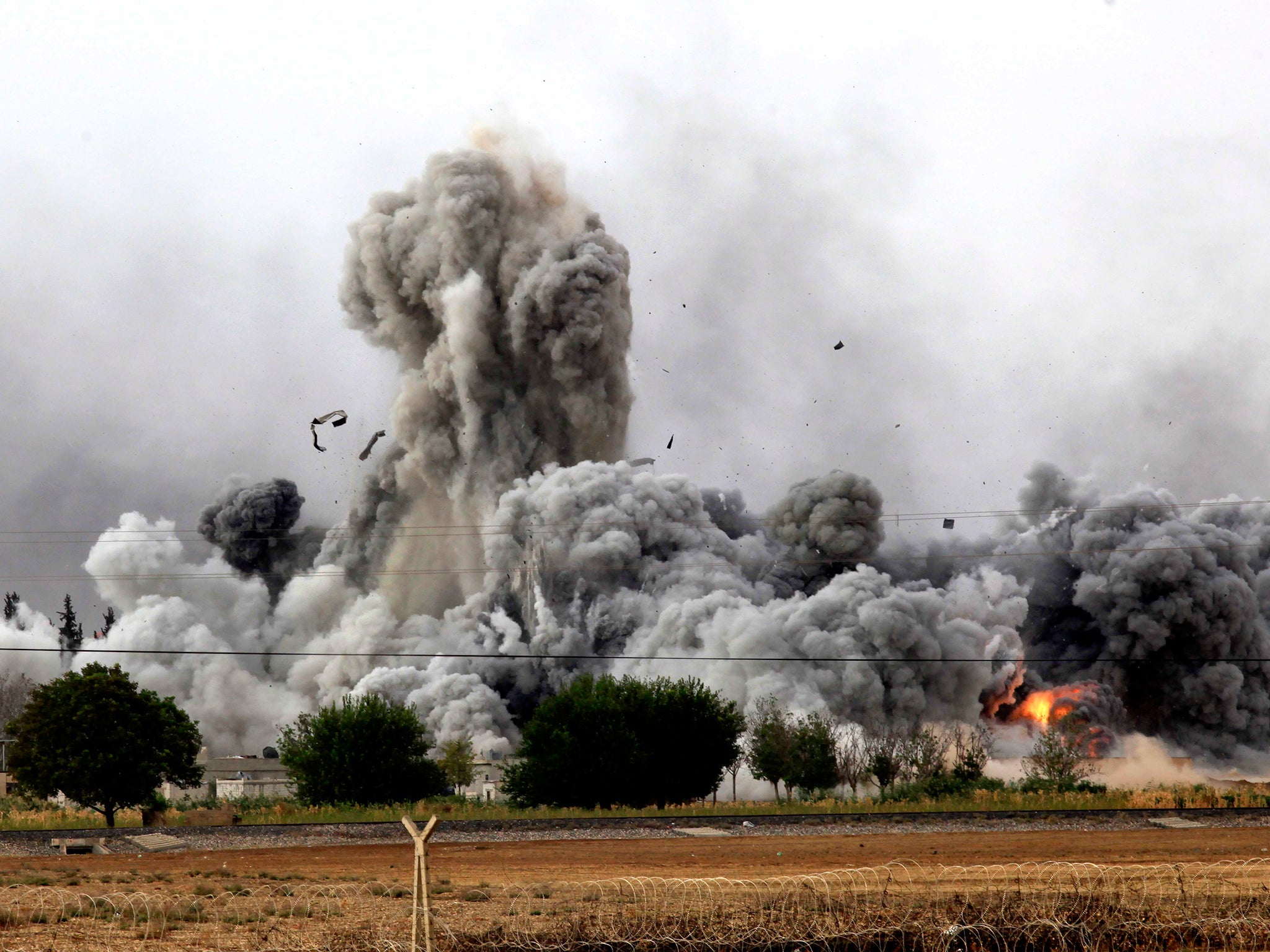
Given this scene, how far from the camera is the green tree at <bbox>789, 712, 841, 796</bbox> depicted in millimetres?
57094

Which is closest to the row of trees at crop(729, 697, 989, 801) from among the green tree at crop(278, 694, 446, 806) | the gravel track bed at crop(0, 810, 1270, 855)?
the gravel track bed at crop(0, 810, 1270, 855)

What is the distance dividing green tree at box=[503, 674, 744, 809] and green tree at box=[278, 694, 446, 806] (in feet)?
11.6

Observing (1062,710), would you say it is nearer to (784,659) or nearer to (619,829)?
(784,659)

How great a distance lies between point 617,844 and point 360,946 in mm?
19827

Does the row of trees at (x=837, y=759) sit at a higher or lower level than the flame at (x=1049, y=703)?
lower

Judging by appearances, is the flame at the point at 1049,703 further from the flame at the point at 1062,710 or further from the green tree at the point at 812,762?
the green tree at the point at 812,762

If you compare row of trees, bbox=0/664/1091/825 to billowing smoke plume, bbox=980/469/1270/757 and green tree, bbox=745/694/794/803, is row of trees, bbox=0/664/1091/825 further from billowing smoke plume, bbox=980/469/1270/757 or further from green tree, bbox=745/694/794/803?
billowing smoke plume, bbox=980/469/1270/757

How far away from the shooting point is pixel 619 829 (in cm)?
4016

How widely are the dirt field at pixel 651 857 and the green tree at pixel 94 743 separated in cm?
1305

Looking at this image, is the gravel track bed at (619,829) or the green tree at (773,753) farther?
the green tree at (773,753)

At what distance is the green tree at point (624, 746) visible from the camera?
5047cm

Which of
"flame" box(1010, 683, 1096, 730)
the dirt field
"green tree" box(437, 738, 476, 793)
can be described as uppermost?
"flame" box(1010, 683, 1096, 730)

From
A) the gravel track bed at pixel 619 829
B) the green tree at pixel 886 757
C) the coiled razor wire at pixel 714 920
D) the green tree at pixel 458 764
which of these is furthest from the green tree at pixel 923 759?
the coiled razor wire at pixel 714 920

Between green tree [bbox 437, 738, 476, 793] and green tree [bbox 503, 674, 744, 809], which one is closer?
green tree [bbox 503, 674, 744, 809]
